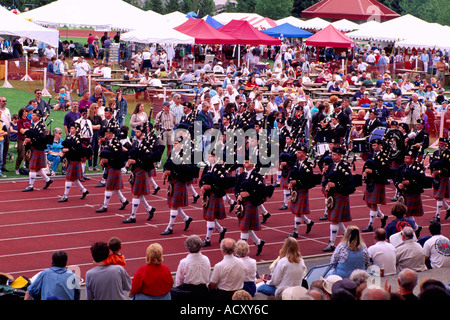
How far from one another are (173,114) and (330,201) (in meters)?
7.25

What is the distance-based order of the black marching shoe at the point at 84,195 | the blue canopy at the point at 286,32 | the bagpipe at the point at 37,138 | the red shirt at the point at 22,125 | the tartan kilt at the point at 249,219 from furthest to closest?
the blue canopy at the point at 286,32
the red shirt at the point at 22,125
the bagpipe at the point at 37,138
the black marching shoe at the point at 84,195
the tartan kilt at the point at 249,219

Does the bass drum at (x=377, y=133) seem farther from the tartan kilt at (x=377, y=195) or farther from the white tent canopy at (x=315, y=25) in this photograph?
the white tent canopy at (x=315, y=25)

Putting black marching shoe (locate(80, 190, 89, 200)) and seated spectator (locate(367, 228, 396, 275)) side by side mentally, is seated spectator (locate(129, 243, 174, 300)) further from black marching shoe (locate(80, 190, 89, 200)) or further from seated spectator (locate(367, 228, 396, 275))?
black marching shoe (locate(80, 190, 89, 200))

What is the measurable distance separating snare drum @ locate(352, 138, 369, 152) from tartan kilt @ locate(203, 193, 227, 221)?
7693 mm

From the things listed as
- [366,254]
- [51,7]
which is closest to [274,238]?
[366,254]

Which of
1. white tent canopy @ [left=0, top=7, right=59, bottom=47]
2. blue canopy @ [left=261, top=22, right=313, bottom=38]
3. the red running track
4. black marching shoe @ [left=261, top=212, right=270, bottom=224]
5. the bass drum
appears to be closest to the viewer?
the red running track

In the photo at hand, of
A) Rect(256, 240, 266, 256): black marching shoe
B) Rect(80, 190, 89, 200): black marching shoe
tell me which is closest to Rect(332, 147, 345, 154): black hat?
Rect(256, 240, 266, 256): black marching shoe

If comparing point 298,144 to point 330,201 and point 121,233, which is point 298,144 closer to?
point 330,201

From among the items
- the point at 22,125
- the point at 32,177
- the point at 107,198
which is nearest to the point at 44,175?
the point at 32,177

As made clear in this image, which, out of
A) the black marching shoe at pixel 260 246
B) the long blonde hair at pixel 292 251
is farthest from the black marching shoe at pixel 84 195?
the long blonde hair at pixel 292 251

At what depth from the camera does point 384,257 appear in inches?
437

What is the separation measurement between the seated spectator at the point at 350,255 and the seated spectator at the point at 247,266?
1337 millimetres

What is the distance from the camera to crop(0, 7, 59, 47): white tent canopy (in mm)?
21188

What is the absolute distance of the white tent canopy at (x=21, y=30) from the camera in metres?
21.2
